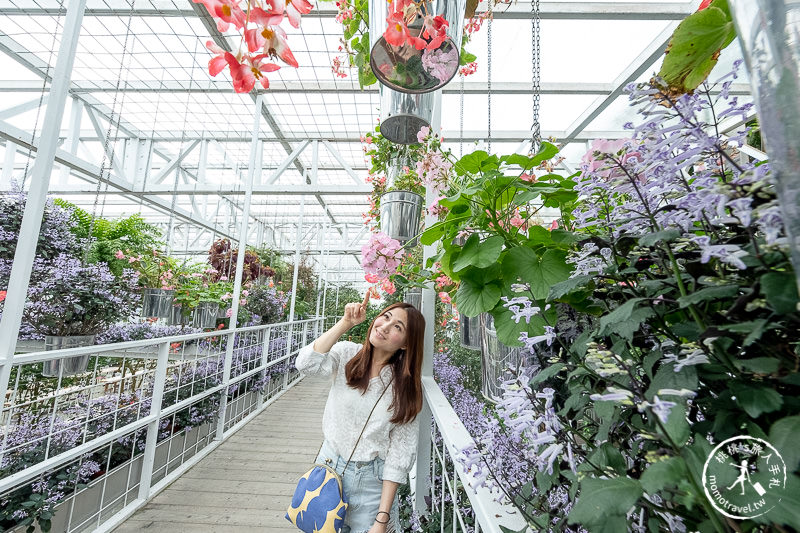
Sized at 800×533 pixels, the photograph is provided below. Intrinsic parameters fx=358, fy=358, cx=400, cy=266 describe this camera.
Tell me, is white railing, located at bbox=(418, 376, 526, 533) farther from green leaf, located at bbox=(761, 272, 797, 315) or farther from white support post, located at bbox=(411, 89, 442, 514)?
green leaf, located at bbox=(761, 272, 797, 315)

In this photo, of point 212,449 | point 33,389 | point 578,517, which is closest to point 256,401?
point 212,449

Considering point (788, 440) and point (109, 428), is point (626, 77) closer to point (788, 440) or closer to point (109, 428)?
point (788, 440)

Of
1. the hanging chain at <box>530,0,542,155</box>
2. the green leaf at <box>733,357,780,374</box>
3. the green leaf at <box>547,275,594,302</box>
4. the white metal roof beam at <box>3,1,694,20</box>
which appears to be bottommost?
the green leaf at <box>733,357,780,374</box>

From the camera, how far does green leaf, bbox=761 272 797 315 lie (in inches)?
7.1

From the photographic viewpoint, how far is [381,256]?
1.05 meters

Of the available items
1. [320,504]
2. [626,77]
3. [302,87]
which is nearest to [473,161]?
[320,504]

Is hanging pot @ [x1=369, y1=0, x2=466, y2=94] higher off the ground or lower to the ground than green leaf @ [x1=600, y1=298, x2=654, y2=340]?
higher

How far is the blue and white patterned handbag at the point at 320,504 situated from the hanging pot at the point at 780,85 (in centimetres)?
142

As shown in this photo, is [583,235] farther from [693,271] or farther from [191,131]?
[191,131]

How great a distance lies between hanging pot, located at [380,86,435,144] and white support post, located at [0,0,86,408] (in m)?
1.22

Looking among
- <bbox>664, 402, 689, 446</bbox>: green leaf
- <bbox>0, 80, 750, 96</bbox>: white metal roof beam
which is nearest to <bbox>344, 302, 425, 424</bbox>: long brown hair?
<bbox>664, 402, 689, 446</bbox>: green leaf

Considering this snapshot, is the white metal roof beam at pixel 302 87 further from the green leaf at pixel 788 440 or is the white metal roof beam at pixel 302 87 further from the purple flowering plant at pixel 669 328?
the green leaf at pixel 788 440

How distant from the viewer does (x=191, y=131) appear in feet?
16.9

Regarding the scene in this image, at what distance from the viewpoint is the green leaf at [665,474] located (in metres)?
0.19
